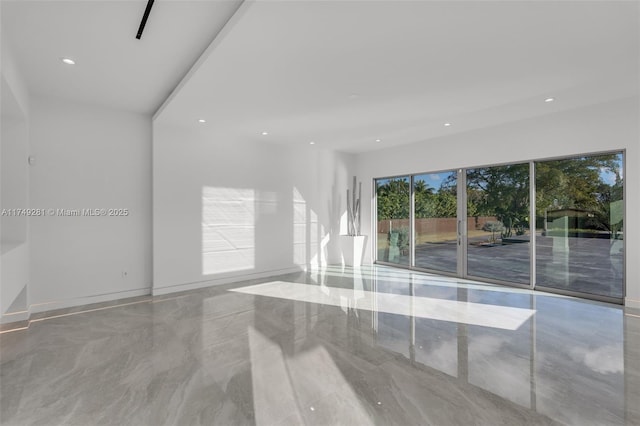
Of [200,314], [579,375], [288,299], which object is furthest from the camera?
[288,299]

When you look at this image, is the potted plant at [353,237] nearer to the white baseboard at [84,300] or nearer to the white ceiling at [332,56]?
the white ceiling at [332,56]

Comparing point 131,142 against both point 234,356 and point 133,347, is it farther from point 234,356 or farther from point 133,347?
point 234,356

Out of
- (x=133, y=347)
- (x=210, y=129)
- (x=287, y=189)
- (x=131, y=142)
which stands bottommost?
(x=133, y=347)

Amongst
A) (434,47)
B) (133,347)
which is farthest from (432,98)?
(133,347)

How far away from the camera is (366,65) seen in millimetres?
2904

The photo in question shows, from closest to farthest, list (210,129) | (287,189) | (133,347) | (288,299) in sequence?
(133,347)
(288,299)
(210,129)
(287,189)

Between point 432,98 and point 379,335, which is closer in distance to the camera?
point 379,335

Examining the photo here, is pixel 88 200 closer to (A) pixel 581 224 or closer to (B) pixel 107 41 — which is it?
(B) pixel 107 41

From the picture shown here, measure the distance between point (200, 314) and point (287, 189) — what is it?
317cm

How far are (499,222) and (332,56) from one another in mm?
4304

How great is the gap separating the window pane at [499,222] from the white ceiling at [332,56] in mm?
1215

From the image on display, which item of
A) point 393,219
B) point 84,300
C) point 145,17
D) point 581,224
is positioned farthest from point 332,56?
point 393,219

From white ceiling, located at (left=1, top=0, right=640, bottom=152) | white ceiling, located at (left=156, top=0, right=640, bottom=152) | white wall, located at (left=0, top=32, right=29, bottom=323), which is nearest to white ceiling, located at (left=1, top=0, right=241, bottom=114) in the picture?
white ceiling, located at (left=1, top=0, right=640, bottom=152)

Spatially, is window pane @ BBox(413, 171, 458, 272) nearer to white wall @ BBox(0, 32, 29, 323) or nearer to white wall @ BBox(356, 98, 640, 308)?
white wall @ BBox(356, 98, 640, 308)
